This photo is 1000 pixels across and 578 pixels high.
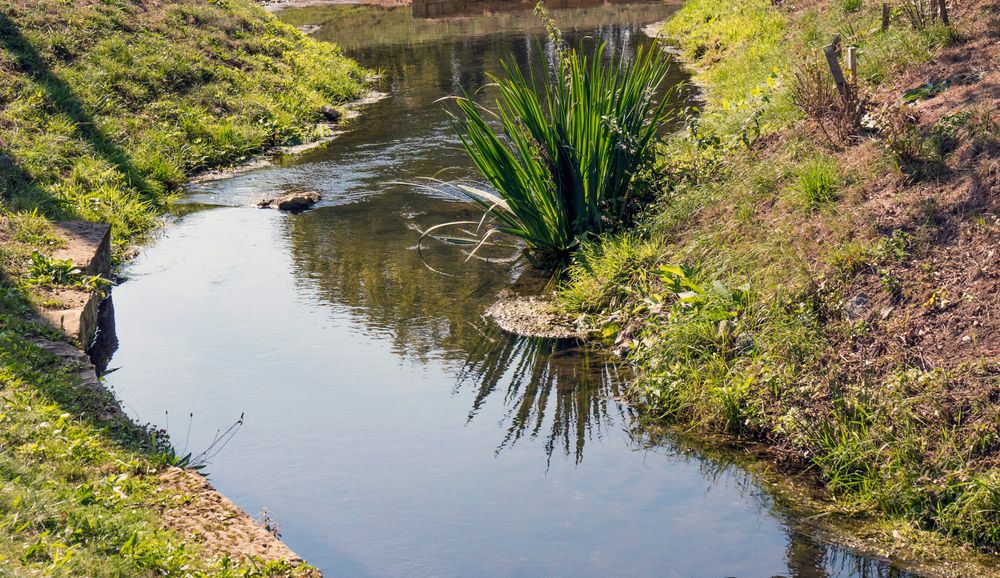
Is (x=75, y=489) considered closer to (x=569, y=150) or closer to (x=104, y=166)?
(x=569, y=150)

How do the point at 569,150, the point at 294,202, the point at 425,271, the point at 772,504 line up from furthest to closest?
the point at 294,202 < the point at 425,271 < the point at 569,150 < the point at 772,504

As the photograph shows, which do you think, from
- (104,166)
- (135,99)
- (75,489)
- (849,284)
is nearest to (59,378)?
(75,489)

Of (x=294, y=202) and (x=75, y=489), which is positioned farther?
(x=294, y=202)

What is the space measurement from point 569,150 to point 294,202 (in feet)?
12.0

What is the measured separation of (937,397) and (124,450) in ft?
13.3

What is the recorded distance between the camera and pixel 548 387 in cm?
639

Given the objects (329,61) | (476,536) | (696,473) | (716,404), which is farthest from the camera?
(329,61)

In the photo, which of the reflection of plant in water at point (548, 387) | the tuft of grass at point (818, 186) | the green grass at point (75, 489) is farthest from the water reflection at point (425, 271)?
the green grass at point (75, 489)

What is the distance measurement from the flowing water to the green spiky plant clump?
1.89 feet

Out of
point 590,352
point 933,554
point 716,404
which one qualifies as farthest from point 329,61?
point 933,554

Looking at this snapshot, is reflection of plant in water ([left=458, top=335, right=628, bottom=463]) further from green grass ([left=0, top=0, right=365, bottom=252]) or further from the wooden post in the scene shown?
green grass ([left=0, top=0, right=365, bottom=252])

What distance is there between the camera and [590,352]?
6.84 meters

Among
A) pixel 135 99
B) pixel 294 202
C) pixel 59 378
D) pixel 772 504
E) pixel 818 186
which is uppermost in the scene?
pixel 135 99

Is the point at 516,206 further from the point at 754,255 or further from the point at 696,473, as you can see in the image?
the point at 696,473
